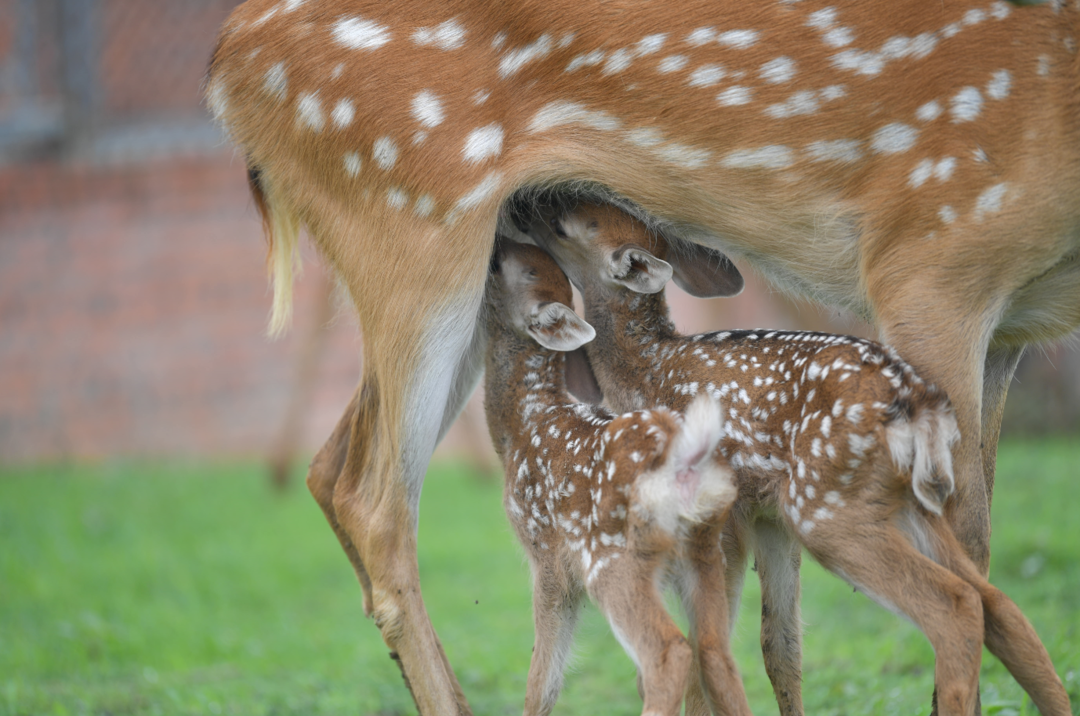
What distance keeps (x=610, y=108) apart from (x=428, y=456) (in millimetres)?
1259

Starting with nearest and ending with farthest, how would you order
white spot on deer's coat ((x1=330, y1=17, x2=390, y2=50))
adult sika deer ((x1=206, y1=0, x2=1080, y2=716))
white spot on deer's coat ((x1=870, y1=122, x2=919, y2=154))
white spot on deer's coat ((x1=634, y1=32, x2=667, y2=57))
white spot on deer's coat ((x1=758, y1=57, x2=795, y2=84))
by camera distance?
adult sika deer ((x1=206, y1=0, x2=1080, y2=716)) → white spot on deer's coat ((x1=870, y1=122, x2=919, y2=154)) → white spot on deer's coat ((x1=758, y1=57, x2=795, y2=84)) → white spot on deer's coat ((x1=634, y1=32, x2=667, y2=57)) → white spot on deer's coat ((x1=330, y1=17, x2=390, y2=50))

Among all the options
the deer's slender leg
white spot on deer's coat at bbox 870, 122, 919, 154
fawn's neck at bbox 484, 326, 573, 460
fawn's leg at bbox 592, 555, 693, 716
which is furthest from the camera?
fawn's neck at bbox 484, 326, 573, 460

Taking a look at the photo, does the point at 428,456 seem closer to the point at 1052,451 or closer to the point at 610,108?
the point at 610,108

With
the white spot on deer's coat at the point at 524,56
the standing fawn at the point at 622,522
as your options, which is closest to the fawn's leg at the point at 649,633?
the standing fawn at the point at 622,522

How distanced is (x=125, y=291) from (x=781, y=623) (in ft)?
33.6

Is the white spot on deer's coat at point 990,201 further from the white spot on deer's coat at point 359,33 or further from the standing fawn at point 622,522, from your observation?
the white spot on deer's coat at point 359,33

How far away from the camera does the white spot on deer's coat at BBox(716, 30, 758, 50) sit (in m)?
3.22

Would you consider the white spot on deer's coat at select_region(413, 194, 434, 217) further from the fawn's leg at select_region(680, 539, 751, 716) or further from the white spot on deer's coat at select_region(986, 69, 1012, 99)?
the white spot on deer's coat at select_region(986, 69, 1012, 99)

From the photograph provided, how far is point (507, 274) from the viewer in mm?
3982

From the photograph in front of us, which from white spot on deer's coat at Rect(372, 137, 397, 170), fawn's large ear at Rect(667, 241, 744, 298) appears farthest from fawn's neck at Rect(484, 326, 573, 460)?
white spot on deer's coat at Rect(372, 137, 397, 170)

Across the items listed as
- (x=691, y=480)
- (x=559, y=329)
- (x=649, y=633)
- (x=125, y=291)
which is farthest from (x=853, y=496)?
(x=125, y=291)

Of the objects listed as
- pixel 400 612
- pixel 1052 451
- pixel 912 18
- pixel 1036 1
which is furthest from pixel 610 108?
pixel 1052 451

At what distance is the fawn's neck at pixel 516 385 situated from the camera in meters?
3.78

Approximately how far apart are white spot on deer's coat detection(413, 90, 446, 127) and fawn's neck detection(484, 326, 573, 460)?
0.88 meters
